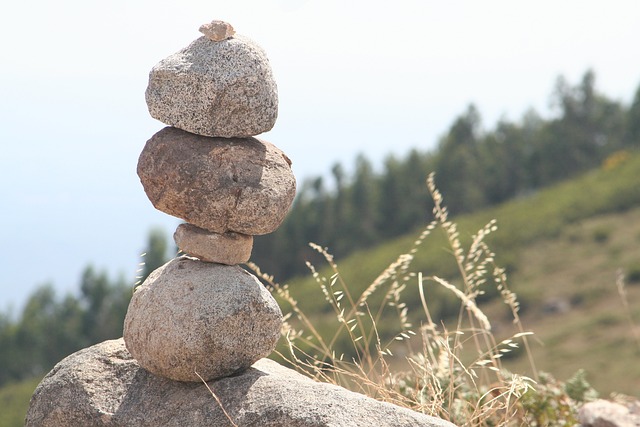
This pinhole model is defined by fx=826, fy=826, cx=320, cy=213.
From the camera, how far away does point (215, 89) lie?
4621 mm

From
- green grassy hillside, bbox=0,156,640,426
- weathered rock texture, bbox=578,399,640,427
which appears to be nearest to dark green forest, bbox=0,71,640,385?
green grassy hillside, bbox=0,156,640,426

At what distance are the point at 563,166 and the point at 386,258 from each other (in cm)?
1477

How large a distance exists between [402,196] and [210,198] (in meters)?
40.0

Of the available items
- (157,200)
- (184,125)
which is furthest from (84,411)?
(184,125)

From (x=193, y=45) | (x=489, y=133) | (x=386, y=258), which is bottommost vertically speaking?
(x=386, y=258)

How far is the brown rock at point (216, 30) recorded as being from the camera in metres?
4.76

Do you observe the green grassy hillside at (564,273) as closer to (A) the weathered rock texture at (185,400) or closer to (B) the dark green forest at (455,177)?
(B) the dark green forest at (455,177)

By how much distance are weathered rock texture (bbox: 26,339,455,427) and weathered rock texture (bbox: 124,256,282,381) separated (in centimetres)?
14

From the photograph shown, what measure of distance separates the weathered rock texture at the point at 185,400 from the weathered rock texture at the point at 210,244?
0.68 m

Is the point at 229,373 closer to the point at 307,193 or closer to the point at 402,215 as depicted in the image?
the point at 402,215

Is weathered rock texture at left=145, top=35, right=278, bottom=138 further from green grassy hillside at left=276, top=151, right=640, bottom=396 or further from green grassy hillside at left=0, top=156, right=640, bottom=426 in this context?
green grassy hillside at left=0, top=156, right=640, bottom=426

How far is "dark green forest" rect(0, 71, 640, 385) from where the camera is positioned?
43.2 m

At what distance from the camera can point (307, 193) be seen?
46844mm

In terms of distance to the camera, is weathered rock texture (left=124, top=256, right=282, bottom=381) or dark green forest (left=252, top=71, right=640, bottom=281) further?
dark green forest (left=252, top=71, right=640, bottom=281)
